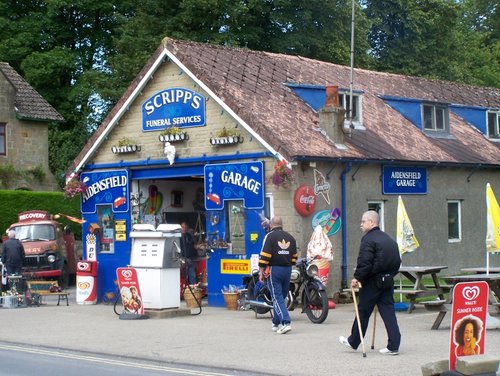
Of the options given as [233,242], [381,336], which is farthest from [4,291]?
[381,336]

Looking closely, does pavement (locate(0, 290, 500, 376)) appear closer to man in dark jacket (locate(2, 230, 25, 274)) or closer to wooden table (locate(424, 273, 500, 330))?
wooden table (locate(424, 273, 500, 330))

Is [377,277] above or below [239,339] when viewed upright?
above

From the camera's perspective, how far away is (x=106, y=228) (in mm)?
26422

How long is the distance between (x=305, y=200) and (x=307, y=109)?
3203 millimetres

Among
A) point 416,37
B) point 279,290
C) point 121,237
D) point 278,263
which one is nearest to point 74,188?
point 121,237

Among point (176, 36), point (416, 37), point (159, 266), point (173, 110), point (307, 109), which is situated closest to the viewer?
point (159, 266)

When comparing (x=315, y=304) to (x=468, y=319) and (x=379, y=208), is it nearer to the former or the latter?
(x=379, y=208)

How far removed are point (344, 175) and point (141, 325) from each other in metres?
6.61

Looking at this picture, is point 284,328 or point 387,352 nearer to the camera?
point 387,352

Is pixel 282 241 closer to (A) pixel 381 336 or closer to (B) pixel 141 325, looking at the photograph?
(A) pixel 381 336

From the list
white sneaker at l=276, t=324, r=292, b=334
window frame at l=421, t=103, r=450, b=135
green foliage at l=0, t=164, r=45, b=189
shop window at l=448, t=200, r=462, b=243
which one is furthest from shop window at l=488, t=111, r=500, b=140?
green foliage at l=0, t=164, r=45, b=189

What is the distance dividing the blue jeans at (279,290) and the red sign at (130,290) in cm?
377

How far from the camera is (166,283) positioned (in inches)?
811

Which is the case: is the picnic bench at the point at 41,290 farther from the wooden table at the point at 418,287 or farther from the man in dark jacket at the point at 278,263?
the wooden table at the point at 418,287
